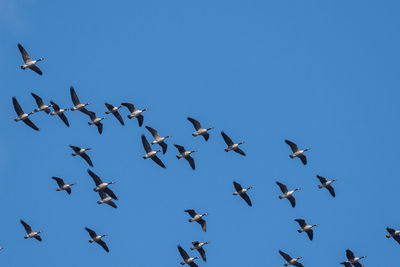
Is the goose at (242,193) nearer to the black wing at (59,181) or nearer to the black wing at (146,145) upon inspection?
the black wing at (146,145)

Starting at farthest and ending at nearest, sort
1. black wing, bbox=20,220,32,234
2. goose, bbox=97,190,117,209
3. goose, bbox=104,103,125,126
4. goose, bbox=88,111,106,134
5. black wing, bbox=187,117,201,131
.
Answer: goose, bbox=88,111,106,134 → goose, bbox=104,103,125,126 → goose, bbox=97,190,117,209 → black wing, bbox=20,220,32,234 → black wing, bbox=187,117,201,131

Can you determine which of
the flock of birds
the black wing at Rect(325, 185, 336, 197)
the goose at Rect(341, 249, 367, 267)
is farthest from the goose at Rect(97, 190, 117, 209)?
the goose at Rect(341, 249, 367, 267)

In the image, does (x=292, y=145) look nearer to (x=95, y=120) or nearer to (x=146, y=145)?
(x=146, y=145)

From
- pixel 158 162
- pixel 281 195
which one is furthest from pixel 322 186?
pixel 158 162

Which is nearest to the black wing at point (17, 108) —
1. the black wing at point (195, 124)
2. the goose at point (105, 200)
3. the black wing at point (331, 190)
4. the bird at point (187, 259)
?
the goose at point (105, 200)

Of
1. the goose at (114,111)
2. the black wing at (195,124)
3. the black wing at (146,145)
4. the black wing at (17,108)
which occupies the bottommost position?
the black wing at (146,145)

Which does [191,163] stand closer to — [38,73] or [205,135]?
[205,135]

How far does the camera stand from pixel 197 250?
148625 mm

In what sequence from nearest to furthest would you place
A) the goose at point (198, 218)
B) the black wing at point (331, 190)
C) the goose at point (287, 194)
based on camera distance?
the goose at point (198, 218) < the goose at point (287, 194) < the black wing at point (331, 190)

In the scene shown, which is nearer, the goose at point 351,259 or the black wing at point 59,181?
the goose at point 351,259

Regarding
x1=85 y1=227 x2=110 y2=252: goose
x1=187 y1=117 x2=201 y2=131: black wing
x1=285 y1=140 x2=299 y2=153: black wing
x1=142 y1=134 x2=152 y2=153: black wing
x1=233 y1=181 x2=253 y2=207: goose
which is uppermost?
x1=285 y1=140 x2=299 y2=153: black wing

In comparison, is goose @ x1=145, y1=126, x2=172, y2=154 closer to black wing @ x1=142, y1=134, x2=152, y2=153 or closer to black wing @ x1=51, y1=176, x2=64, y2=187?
black wing @ x1=142, y1=134, x2=152, y2=153

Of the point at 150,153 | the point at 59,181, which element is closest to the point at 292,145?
the point at 150,153

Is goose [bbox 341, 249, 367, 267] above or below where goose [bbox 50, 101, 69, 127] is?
below
